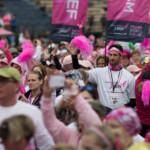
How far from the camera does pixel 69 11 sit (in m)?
9.56

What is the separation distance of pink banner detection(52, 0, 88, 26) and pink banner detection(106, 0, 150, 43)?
3.92ft

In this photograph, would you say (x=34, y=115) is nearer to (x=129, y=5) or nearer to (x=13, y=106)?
(x=13, y=106)

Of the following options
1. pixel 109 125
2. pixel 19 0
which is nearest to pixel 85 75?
pixel 109 125

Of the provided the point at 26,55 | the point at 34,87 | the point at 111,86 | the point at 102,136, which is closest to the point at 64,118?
the point at 34,87

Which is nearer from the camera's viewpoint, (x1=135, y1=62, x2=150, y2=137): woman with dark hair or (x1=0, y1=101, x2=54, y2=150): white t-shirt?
(x1=0, y1=101, x2=54, y2=150): white t-shirt

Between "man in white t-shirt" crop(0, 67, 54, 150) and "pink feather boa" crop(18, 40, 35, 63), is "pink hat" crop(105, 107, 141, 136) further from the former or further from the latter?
"pink feather boa" crop(18, 40, 35, 63)

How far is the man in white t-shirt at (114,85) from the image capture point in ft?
21.4

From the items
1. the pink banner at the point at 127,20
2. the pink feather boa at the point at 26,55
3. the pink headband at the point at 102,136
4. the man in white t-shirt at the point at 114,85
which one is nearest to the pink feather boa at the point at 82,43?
the pink banner at the point at 127,20

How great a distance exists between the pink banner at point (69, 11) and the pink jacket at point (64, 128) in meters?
6.01

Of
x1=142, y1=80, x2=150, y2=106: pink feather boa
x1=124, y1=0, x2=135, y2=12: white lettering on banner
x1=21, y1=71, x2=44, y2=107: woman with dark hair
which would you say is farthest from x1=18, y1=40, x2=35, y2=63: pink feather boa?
x1=142, y1=80, x2=150, y2=106: pink feather boa

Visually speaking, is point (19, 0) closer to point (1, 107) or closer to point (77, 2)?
point (77, 2)

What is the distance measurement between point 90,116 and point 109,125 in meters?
0.19

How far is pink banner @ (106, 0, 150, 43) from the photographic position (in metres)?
8.30

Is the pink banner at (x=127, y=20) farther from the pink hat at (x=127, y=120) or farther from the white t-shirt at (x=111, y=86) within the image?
the pink hat at (x=127, y=120)
